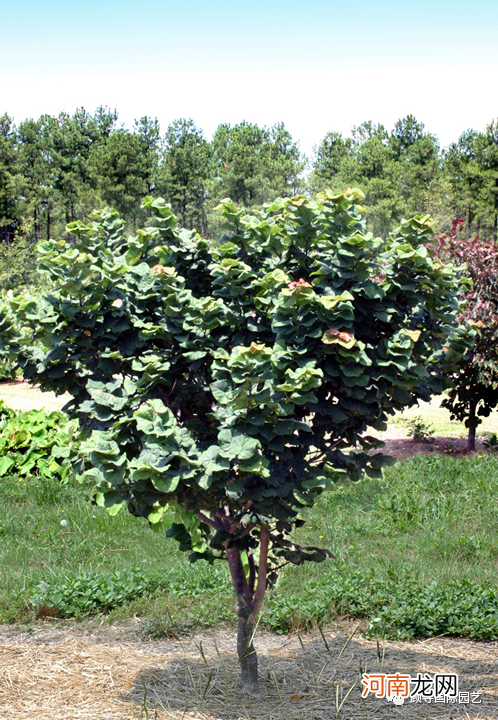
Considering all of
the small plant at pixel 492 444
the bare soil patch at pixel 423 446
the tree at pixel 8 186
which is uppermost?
the tree at pixel 8 186

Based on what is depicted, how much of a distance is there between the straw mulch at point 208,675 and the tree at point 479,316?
4.42 m

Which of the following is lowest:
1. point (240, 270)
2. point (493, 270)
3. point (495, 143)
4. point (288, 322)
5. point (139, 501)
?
point (139, 501)

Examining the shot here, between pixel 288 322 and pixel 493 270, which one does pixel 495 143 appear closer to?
pixel 493 270

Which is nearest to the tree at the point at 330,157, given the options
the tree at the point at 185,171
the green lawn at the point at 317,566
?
the tree at the point at 185,171

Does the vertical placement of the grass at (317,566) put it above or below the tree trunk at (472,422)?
below

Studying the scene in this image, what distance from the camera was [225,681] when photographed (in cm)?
334

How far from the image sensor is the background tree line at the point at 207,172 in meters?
29.4

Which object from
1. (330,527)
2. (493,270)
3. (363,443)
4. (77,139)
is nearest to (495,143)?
(77,139)

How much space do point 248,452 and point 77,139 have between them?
35979mm

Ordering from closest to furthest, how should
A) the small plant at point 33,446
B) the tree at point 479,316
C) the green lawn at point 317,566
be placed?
the green lawn at point 317,566 → the small plant at point 33,446 → the tree at point 479,316

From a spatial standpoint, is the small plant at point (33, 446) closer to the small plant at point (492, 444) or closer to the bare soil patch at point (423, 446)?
the bare soil patch at point (423, 446)

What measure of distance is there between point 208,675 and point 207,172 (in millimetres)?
29747

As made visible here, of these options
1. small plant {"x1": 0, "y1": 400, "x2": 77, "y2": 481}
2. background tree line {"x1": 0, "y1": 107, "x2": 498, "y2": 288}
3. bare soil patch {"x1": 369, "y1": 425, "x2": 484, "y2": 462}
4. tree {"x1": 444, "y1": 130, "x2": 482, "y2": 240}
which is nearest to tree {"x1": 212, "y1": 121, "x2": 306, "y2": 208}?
background tree line {"x1": 0, "y1": 107, "x2": 498, "y2": 288}

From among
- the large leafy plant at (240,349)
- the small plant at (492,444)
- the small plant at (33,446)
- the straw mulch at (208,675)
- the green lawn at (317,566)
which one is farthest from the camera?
the small plant at (492,444)
